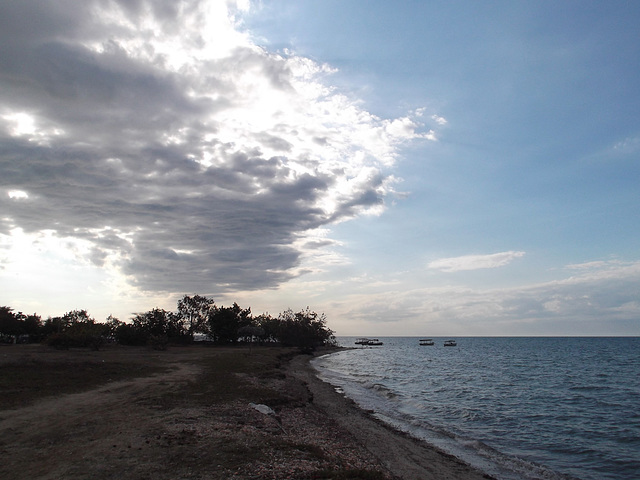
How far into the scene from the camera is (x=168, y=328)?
8094 cm

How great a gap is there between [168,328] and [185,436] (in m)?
74.5

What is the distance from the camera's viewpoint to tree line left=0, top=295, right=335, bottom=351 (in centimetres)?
5171

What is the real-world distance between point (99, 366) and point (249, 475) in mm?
24949

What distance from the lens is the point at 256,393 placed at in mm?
22328

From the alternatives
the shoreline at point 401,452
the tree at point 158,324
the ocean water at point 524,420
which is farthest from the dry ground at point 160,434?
the tree at point 158,324

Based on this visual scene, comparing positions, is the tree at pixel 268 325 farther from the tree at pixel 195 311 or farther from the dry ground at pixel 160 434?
the dry ground at pixel 160 434

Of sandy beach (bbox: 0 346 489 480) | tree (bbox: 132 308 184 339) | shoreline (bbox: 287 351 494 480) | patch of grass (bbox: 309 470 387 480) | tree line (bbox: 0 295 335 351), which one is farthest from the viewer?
tree (bbox: 132 308 184 339)

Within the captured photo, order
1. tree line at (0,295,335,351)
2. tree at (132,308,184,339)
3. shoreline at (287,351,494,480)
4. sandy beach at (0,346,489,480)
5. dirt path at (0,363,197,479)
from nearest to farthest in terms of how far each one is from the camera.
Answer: dirt path at (0,363,197,479) → sandy beach at (0,346,489,480) → shoreline at (287,351,494,480) → tree line at (0,295,335,351) → tree at (132,308,184,339)

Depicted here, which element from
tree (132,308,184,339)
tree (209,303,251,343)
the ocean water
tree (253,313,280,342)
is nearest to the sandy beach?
the ocean water

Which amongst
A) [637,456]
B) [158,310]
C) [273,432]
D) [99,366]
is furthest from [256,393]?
[158,310]

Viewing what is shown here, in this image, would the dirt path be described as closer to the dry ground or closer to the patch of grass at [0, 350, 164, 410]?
the dry ground

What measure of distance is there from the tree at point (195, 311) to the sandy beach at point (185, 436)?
216 feet

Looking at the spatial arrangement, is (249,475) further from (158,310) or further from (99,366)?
(158,310)

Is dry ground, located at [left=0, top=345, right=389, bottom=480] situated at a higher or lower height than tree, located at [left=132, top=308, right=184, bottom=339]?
lower
